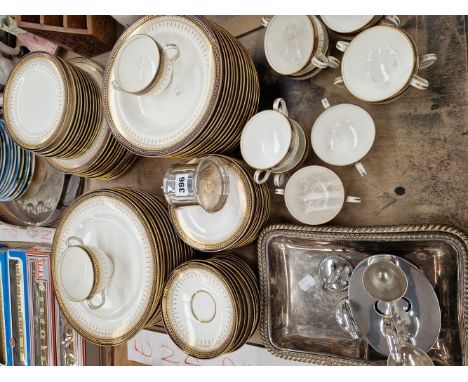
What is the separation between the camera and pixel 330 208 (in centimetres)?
98

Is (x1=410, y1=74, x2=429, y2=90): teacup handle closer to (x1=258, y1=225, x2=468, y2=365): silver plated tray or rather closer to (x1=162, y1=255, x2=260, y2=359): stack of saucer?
(x1=258, y1=225, x2=468, y2=365): silver plated tray

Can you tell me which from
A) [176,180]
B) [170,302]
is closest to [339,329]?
[170,302]

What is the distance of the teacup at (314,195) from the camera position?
0.98m

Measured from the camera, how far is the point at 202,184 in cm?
99

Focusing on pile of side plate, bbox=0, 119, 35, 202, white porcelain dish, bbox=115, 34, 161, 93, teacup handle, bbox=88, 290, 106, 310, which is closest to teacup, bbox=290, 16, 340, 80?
white porcelain dish, bbox=115, 34, 161, 93

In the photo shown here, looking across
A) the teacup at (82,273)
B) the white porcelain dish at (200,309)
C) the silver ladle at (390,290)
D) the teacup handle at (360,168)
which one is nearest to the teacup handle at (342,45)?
the teacup handle at (360,168)

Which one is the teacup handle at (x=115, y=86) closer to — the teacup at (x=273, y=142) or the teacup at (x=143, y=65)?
the teacup at (x=143, y=65)

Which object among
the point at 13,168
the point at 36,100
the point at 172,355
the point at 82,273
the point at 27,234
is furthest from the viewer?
the point at 27,234

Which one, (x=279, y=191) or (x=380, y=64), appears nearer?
(x=380, y=64)

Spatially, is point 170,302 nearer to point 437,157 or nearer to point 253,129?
point 253,129

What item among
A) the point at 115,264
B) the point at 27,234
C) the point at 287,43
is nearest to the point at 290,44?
the point at 287,43

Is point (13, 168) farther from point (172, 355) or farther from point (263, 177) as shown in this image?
point (263, 177)

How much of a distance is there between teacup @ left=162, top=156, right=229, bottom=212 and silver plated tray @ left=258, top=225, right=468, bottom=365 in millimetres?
153

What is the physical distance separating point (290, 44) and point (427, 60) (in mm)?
315
